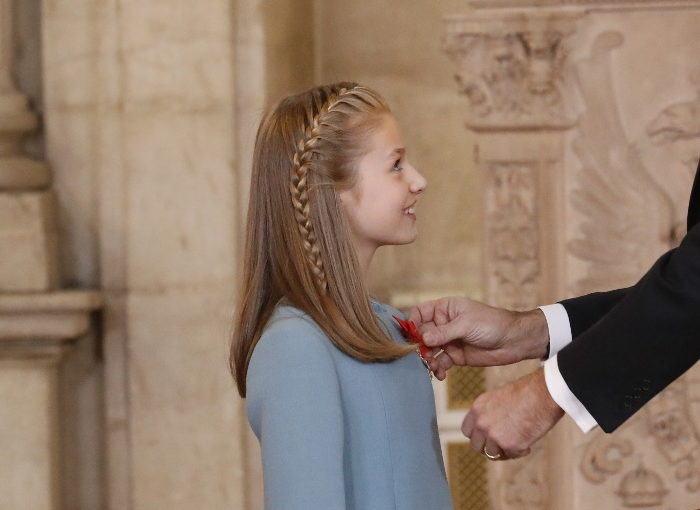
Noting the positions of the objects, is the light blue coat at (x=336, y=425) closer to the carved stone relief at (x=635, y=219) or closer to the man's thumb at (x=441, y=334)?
the man's thumb at (x=441, y=334)

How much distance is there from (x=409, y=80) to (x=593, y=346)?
97.0 inches

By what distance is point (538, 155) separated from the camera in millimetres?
3055

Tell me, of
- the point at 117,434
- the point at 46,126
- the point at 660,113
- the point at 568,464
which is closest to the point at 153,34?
the point at 46,126

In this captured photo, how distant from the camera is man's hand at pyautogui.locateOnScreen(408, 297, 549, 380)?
2287 mm

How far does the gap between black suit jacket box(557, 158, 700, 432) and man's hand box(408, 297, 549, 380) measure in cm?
29

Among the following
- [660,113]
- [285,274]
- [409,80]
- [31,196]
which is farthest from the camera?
[409,80]

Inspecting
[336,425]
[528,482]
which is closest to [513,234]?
[528,482]

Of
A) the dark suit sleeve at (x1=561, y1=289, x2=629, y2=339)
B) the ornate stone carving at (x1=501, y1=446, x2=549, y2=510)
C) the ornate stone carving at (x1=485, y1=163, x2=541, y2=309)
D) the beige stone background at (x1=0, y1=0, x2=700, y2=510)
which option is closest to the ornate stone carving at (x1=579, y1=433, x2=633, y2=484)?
the ornate stone carving at (x1=501, y1=446, x2=549, y2=510)

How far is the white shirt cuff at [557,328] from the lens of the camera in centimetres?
255

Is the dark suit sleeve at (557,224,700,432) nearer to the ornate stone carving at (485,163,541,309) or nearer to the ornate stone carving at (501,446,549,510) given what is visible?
the ornate stone carving at (485,163,541,309)

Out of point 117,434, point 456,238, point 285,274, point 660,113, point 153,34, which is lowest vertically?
point 117,434

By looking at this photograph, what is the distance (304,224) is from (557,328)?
853mm

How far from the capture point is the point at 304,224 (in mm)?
1948

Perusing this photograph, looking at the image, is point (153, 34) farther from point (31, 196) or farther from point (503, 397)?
point (503, 397)
